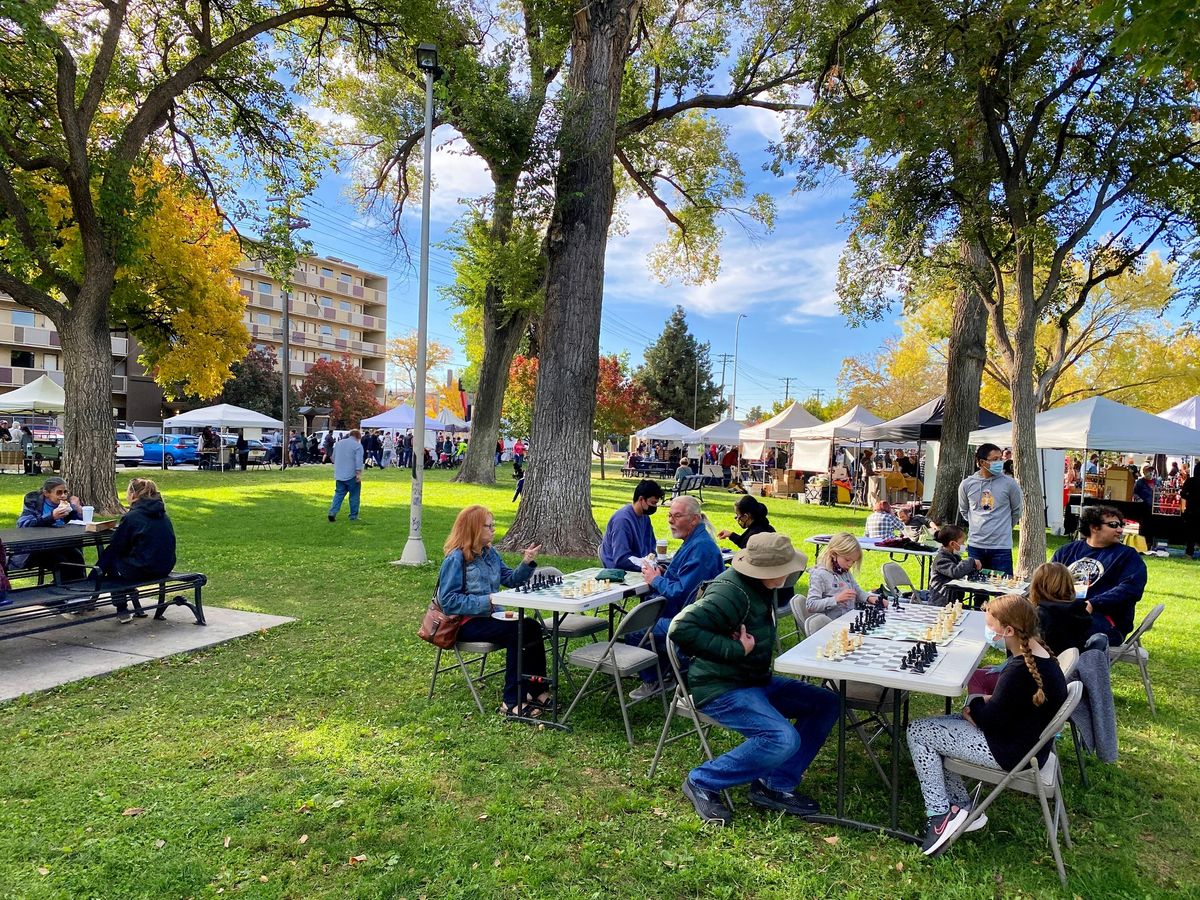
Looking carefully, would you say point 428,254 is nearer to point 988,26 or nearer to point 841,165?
point 841,165

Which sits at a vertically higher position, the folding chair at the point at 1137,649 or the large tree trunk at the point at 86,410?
the large tree trunk at the point at 86,410

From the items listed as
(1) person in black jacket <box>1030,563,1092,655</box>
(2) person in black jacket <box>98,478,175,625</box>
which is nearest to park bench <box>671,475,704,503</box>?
(2) person in black jacket <box>98,478,175,625</box>

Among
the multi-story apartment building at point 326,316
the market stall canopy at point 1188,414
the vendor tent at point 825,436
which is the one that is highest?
the multi-story apartment building at point 326,316

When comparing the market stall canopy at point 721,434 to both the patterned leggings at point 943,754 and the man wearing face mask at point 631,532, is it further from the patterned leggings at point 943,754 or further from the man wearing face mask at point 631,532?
the patterned leggings at point 943,754

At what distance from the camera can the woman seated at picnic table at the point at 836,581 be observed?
193 inches

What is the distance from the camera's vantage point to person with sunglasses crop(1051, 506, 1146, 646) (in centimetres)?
504

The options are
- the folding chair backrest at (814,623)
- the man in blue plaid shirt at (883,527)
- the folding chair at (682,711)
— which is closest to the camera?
the folding chair at (682,711)

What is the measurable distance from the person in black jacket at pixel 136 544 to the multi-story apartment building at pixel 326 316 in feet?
173

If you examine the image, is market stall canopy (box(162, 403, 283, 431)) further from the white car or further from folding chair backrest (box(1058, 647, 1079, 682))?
folding chair backrest (box(1058, 647, 1079, 682))

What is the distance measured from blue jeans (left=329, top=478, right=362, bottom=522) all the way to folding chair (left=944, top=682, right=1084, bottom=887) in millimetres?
11821

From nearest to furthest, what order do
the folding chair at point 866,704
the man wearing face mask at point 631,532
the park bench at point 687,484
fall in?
the folding chair at point 866,704
the man wearing face mask at point 631,532
the park bench at point 687,484

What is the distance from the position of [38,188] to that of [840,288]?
15.4m

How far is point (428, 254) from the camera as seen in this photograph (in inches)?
390

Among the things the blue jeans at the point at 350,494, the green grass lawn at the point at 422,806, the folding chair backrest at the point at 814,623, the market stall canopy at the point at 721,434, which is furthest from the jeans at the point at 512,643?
the market stall canopy at the point at 721,434
